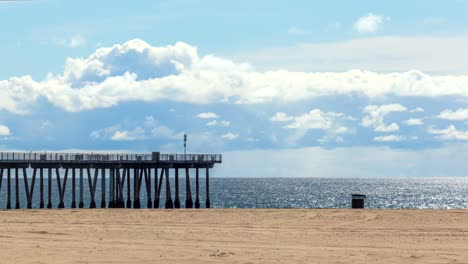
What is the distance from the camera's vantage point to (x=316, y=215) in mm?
46625

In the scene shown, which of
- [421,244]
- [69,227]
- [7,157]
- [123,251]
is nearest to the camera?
[123,251]

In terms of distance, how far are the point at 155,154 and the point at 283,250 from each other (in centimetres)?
3945

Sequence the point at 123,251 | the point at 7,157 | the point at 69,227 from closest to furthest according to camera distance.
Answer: the point at 123,251 < the point at 69,227 < the point at 7,157

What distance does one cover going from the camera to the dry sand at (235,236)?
2827cm

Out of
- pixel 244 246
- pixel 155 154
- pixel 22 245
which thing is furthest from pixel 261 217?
pixel 155 154

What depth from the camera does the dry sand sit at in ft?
92.7

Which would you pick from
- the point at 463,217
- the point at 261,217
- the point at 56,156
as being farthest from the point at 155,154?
the point at 463,217

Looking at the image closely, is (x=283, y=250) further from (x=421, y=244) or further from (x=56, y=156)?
(x=56, y=156)

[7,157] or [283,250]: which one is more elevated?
[7,157]

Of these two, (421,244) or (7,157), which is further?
(7,157)

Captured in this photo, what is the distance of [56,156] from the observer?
218 ft

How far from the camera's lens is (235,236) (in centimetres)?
3534

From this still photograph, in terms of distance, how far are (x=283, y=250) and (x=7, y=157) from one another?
4053 centimetres

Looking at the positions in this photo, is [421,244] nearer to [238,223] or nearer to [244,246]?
[244,246]
